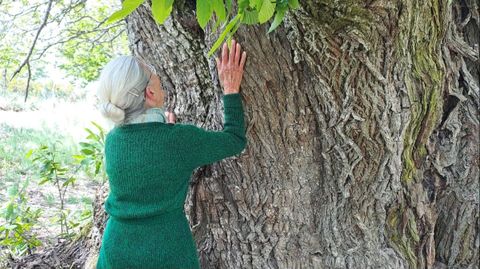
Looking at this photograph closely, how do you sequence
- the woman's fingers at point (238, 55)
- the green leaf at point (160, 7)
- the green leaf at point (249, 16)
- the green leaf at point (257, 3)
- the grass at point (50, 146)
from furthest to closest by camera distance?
the grass at point (50, 146)
the woman's fingers at point (238, 55)
the green leaf at point (249, 16)
the green leaf at point (257, 3)
the green leaf at point (160, 7)

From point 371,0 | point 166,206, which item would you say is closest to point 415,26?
point 371,0

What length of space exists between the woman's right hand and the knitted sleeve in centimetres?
4

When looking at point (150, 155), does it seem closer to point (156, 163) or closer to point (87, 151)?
point (156, 163)

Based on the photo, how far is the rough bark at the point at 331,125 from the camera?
7.11 feet

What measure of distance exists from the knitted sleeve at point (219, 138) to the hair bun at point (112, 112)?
24cm

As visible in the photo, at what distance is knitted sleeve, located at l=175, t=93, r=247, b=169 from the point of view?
2.06 m

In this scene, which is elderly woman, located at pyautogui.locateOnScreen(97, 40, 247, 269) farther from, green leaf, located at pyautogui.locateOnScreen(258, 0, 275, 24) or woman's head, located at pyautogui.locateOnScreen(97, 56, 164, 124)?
green leaf, located at pyautogui.locateOnScreen(258, 0, 275, 24)

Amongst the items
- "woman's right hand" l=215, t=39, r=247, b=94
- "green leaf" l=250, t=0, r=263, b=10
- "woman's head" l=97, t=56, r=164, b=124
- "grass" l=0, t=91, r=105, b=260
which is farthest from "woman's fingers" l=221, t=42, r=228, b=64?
"grass" l=0, t=91, r=105, b=260

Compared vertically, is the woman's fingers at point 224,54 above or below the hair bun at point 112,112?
above

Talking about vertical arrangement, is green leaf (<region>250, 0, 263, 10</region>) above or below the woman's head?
above

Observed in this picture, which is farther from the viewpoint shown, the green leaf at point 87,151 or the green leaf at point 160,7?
the green leaf at point 87,151

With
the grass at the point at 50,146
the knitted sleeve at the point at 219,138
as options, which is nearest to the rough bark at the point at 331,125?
the knitted sleeve at the point at 219,138

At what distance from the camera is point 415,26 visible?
84.8 inches

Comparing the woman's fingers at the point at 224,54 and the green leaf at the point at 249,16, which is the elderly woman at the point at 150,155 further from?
the green leaf at the point at 249,16
